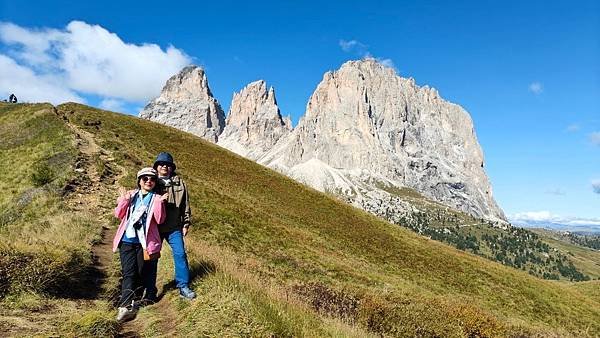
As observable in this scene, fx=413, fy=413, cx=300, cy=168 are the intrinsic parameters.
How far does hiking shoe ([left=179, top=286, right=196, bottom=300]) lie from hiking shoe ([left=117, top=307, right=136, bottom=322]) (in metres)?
1.16

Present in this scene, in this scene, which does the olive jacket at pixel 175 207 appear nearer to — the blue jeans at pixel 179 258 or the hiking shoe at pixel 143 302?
the blue jeans at pixel 179 258

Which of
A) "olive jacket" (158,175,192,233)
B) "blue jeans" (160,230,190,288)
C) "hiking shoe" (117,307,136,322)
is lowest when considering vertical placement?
"hiking shoe" (117,307,136,322)

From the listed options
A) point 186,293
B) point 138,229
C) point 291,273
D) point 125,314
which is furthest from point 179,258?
point 291,273

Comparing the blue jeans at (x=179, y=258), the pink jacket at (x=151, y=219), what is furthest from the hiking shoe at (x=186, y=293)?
the pink jacket at (x=151, y=219)

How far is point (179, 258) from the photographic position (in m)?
10.6

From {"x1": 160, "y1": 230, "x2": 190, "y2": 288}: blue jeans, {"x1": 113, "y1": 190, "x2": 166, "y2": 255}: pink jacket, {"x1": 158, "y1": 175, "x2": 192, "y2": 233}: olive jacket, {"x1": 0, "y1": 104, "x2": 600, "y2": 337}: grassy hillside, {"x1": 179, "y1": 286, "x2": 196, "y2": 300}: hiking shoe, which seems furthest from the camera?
{"x1": 158, "y1": 175, "x2": 192, "y2": 233}: olive jacket

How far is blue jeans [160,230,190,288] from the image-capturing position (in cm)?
1048

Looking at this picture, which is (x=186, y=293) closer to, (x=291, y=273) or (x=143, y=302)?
(x=143, y=302)

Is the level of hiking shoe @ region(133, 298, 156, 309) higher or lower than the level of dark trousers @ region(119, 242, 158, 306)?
lower

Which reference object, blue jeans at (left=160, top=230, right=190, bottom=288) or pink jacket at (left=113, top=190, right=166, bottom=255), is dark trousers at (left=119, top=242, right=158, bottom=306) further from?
blue jeans at (left=160, top=230, right=190, bottom=288)

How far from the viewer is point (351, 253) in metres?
34.0

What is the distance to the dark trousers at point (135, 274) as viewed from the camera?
9.94 metres

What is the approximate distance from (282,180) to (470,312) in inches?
1411

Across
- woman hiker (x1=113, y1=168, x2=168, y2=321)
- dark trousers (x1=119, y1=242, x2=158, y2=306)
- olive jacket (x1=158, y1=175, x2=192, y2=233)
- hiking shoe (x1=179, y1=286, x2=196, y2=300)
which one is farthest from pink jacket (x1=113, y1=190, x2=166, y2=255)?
hiking shoe (x1=179, y1=286, x2=196, y2=300)
